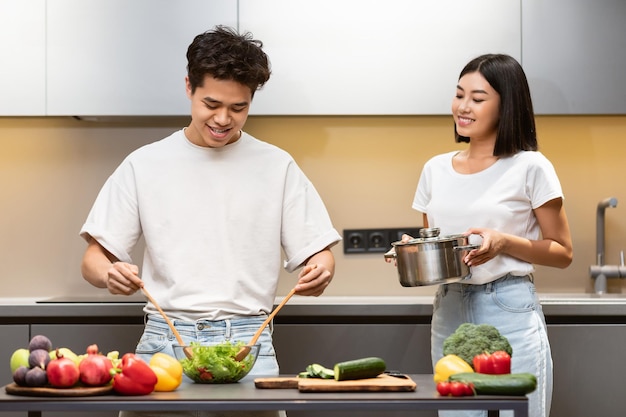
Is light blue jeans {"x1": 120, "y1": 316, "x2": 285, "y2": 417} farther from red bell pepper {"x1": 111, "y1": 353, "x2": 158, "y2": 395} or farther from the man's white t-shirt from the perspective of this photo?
red bell pepper {"x1": 111, "y1": 353, "x2": 158, "y2": 395}

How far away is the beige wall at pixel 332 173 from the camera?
3488 mm

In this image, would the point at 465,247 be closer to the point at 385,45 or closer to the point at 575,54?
the point at 385,45

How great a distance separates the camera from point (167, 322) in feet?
6.46

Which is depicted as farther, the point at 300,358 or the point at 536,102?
the point at 536,102

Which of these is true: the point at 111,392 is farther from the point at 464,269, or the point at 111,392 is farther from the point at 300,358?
the point at 300,358

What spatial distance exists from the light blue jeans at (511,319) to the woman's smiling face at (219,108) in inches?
26.7

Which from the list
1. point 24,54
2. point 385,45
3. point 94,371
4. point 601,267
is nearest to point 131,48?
point 24,54

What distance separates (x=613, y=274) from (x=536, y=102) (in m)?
0.72

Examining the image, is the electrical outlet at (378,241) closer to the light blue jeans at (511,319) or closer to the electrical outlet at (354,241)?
the electrical outlet at (354,241)

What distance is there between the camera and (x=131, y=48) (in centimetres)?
312

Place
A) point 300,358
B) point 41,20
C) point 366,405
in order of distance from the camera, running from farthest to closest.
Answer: point 41,20 < point 300,358 < point 366,405

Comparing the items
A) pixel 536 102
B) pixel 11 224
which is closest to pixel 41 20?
pixel 11 224

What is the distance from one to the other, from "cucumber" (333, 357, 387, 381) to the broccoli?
0.50ft

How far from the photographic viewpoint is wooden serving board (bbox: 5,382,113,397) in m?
1.58
